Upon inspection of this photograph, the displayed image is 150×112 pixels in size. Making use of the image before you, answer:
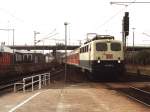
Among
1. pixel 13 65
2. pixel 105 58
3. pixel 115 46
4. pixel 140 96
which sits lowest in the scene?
pixel 140 96

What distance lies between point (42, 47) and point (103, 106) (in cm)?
13150

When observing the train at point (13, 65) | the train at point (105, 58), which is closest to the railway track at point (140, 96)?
the train at point (105, 58)

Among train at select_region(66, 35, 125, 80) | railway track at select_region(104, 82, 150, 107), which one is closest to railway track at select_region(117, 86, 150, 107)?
railway track at select_region(104, 82, 150, 107)

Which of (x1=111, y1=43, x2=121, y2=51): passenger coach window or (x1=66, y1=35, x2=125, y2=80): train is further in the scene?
(x1=111, y1=43, x2=121, y2=51): passenger coach window

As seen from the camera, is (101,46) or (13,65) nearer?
(101,46)

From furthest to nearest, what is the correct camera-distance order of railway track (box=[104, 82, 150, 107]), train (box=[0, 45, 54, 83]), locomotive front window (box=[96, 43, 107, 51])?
train (box=[0, 45, 54, 83]) → locomotive front window (box=[96, 43, 107, 51]) → railway track (box=[104, 82, 150, 107])

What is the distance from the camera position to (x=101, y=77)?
37500mm

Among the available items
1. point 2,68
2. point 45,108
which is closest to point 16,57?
point 2,68

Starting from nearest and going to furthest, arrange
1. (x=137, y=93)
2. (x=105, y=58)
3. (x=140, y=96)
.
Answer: (x=140, y=96) → (x=137, y=93) → (x=105, y=58)

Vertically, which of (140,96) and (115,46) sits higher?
(115,46)

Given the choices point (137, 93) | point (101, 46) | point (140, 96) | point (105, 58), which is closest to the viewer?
point (140, 96)

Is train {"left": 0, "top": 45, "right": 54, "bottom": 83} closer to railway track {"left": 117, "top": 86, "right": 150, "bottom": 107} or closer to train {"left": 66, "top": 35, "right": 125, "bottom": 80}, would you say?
train {"left": 66, "top": 35, "right": 125, "bottom": 80}

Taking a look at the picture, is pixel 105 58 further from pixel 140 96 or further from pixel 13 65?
pixel 13 65

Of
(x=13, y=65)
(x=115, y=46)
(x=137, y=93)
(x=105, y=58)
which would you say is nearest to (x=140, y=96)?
(x=137, y=93)
